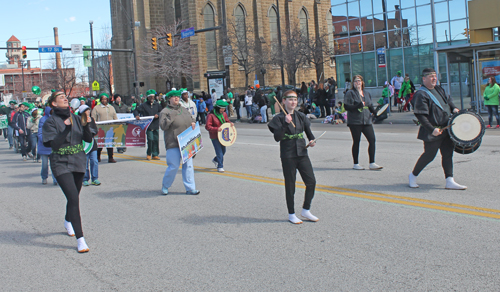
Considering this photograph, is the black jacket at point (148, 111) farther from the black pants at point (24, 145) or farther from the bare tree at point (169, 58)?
the bare tree at point (169, 58)

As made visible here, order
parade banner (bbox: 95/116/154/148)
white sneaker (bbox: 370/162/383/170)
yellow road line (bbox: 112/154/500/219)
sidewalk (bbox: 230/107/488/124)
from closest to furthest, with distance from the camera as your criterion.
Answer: yellow road line (bbox: 112/154/500/219)
white sneaker (bbox: 370/162/383/170)
parade banner (bbox: 95/116/154/148)
sidewalk (bbox: 230/107/488/124)

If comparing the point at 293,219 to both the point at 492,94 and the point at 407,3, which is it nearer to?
the point at 492,94

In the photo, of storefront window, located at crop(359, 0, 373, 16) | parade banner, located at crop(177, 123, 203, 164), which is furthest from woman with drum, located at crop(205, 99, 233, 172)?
storefront window, located at crop(359, 0, 373, 16)

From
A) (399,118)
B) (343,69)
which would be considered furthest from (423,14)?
(399,118)

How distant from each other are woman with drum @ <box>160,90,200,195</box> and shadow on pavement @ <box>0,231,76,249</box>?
2334mm

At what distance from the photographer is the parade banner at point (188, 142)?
8258mm

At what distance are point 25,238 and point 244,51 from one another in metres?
43.7

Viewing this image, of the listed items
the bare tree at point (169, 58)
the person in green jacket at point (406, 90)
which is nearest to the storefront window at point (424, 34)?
the person in green jacket at point (406, 90)

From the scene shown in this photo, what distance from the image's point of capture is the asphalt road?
450 centimetres

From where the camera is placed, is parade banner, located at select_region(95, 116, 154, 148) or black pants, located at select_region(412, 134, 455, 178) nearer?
black pants, located at select_region(412, 134, 455, 178)

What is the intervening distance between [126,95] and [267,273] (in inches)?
2280

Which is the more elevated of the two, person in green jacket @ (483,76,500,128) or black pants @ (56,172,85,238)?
person in green jacket @ (483,76,500,128)

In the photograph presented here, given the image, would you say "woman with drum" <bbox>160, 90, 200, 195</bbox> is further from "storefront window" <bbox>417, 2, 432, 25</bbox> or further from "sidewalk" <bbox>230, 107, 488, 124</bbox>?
"storefront window" <bbox>417, 2, 432, 25</bbox>

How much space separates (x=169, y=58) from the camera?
168 feet
